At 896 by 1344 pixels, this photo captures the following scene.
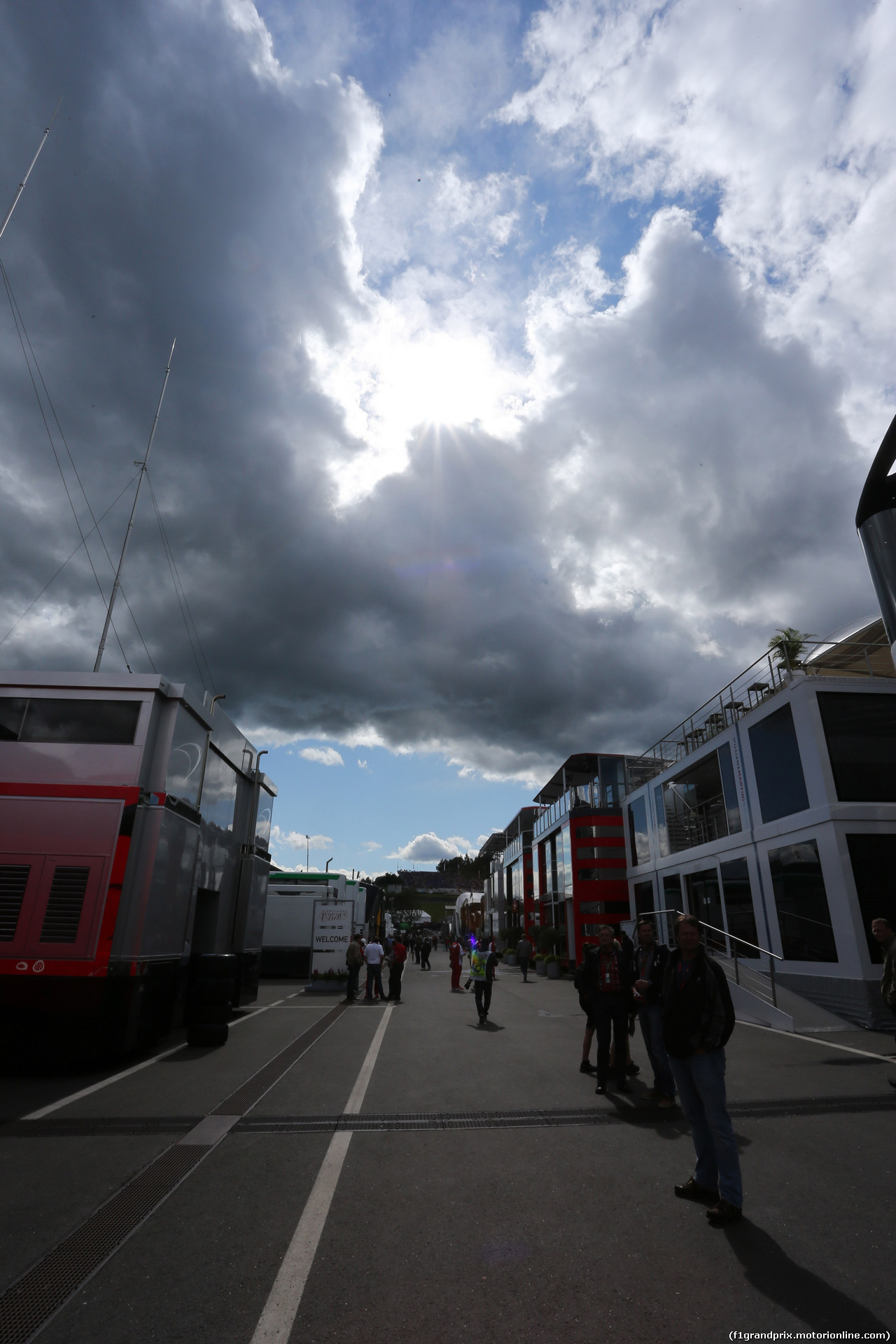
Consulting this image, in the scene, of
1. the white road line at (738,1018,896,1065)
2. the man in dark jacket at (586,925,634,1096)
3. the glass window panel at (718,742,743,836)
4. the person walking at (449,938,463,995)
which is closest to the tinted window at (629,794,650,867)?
the glass window panel at (718,742,743,836)

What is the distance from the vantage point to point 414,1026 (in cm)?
1243

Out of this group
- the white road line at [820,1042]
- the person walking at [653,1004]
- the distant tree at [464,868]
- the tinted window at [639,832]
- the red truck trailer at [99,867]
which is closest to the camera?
the person walking at [653,1004]

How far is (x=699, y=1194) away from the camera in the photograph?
441 centimetres

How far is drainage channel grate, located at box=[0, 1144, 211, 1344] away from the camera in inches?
125

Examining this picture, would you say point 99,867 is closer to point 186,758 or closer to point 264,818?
point 186,758

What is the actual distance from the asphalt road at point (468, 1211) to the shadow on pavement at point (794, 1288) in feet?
0.04

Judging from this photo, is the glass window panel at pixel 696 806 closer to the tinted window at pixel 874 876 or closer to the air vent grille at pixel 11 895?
the tinted window at pixel 874 876

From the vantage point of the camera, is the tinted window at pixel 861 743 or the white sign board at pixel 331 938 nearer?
the tinted window at pixel 861 743

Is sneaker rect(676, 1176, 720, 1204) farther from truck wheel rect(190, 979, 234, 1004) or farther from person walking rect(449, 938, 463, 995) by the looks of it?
person walking rect(449, 938, 463, 995)

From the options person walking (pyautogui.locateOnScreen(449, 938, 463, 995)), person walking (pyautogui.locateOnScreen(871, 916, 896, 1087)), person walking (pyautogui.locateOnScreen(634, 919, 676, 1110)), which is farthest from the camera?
person walking (pyautogui.locateOnScreen(449, 938, 463, 995))

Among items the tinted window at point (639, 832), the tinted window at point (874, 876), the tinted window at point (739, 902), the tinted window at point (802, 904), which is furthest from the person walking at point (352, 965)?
the tinted window at point (639, 832)

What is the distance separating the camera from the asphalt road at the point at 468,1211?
316cm

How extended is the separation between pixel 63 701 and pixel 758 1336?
1067 centimetres

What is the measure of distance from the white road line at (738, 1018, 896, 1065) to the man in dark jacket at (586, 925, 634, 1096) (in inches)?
169
